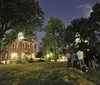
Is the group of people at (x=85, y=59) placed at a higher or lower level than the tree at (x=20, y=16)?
lower

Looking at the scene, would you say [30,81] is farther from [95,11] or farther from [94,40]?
[94,40]

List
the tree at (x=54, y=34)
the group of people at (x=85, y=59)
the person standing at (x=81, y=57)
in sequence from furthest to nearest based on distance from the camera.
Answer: the tree at (x=54, y=34)
the group of people at (x=85, y=59)
the person standing at (x=81, y=57)

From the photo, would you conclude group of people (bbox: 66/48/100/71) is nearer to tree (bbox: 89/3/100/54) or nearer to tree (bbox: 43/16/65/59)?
tree (bbox: 89/3/100/54)

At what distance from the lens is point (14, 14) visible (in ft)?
74.5

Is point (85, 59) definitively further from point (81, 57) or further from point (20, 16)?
point (20, 16)

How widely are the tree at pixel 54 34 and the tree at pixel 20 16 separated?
23.5m

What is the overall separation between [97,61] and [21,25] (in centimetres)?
1350

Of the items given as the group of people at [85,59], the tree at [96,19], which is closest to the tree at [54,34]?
the tree at [96,19]

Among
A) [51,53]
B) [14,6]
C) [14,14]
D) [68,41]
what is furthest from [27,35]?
[51,53]

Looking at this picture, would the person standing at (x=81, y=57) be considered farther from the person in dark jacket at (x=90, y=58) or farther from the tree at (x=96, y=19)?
the tree at (x=96, y=19)

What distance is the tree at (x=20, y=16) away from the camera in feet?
70.9

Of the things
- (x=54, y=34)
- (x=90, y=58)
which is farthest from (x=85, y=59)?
(x=54, y=34)

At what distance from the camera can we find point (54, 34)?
176 ft

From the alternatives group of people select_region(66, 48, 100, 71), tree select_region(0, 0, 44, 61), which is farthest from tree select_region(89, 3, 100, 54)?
group of people select_region(66, 48, 100, 71)
